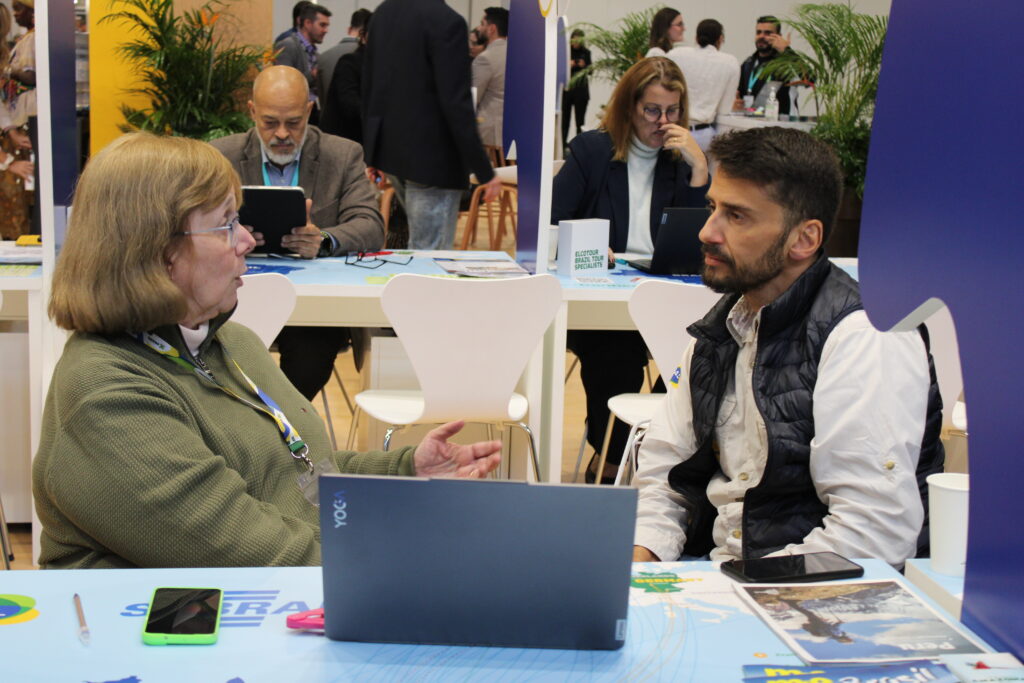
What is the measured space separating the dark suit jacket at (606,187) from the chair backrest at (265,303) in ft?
4.88

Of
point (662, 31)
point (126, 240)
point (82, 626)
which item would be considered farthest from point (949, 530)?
point (662, 31)

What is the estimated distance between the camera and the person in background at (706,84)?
311 inches

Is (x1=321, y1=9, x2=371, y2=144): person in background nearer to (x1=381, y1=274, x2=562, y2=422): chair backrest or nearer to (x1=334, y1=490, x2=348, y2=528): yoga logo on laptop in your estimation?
(x1=381, y1=274, x2=562, y2=422): chair backrest

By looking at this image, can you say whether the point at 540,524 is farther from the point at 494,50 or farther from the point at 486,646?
the point at 494,50

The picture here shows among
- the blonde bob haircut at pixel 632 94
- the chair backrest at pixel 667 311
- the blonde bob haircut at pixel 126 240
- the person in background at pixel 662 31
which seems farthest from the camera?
the person in background at pixel 662 31

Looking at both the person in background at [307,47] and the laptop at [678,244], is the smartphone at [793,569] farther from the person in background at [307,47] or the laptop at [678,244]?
the person in background at [307,47]

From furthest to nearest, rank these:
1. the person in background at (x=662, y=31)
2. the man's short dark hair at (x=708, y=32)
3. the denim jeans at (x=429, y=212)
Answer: the man's short dark hair at (x=708, y=32) < the person in background at (x=662, y=31) < the denim jeans at (x=429, y=212)

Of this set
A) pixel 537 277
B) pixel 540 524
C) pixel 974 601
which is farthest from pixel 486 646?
pixel 537 277

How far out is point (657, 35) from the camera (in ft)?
27.3

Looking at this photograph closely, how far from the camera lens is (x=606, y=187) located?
4.27 metres

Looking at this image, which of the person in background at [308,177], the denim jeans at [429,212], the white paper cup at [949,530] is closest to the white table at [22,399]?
the person in background at [308,177]

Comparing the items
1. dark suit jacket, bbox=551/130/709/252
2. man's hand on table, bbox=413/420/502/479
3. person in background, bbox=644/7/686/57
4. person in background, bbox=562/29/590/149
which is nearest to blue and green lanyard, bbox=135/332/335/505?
man's hand on table, bbox=413/420/502/479

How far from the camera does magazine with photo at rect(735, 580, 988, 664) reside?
1289mm

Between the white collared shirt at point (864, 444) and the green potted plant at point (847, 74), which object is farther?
the green potted plant at point (847, 74)
